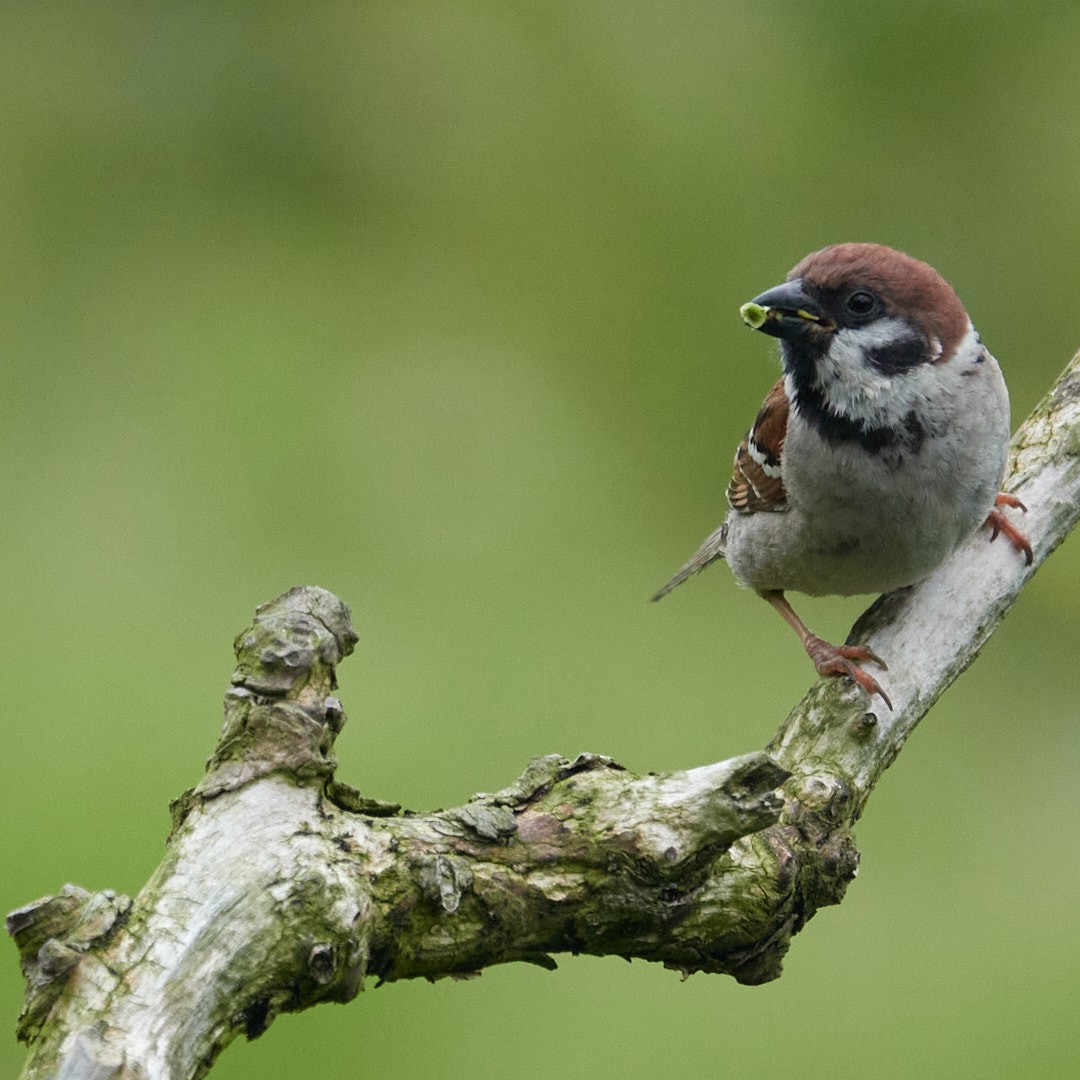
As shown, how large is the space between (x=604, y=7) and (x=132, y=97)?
4.93 feet

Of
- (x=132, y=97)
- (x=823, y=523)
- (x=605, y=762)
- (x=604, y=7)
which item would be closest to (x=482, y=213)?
(x=604, y=7)

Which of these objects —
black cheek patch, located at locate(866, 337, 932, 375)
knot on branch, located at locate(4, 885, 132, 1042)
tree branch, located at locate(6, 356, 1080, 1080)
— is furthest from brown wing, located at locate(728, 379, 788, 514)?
knot on branch, located at locate(4, 885, 132, 1042)

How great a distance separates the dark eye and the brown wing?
0.68 feet

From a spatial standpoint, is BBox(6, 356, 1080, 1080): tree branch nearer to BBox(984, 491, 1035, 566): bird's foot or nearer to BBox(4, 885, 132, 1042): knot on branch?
BBox(4, 885, 132, 1042): knot on branch

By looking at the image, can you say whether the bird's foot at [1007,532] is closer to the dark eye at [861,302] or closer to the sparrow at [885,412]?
the sparrow at [885,412]

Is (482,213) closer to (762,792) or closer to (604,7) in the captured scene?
(604,7)

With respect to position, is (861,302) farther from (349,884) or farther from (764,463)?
(349,884)

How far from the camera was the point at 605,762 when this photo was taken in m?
1.46

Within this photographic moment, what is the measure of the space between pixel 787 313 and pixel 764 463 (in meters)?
0.33

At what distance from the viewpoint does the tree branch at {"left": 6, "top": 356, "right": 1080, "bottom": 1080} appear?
1.16 m

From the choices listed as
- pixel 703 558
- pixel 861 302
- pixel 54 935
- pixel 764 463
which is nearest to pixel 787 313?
pixel 861 302

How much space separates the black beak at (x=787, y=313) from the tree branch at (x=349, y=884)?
0.59 m

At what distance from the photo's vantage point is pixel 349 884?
1.27 m

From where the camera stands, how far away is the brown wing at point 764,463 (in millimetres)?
2215
